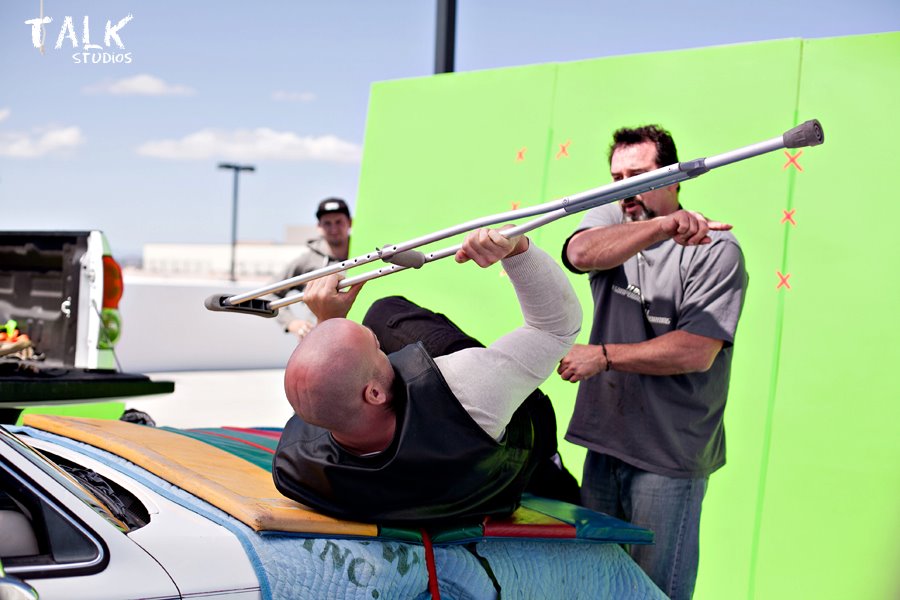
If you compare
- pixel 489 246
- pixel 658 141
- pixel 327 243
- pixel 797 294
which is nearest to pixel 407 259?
pixel 489 246

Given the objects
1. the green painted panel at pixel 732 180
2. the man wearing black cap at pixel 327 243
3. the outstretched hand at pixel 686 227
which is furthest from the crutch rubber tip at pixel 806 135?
the man wearing black cap at pixel 327 243

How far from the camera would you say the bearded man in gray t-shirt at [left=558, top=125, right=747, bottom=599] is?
2.36 meters

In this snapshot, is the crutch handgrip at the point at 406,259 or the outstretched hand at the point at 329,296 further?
the outstretched hand at the point at 329,296

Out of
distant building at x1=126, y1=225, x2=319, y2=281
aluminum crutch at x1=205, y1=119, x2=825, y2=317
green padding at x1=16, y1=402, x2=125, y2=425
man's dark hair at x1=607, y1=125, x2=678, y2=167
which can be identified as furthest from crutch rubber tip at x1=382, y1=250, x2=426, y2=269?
distant building at x1=126, y1=225, x2=319, y2=281

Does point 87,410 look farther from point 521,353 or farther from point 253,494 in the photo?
point 521,353

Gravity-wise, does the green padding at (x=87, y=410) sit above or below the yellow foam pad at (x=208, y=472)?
below

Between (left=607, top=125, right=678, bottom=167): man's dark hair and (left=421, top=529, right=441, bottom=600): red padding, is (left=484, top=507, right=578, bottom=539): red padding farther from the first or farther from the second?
(left=607, top=125, right=678, bottom=167): man's dark hair

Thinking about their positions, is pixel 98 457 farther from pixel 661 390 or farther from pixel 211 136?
pixel 211 136

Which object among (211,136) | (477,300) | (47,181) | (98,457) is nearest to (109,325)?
(477,300)

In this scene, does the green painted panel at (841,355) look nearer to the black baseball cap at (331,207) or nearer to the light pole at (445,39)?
the light pole at (445,39)

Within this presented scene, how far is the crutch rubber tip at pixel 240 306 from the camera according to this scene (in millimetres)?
2215

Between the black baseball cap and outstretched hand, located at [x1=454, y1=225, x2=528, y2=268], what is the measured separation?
3.12m

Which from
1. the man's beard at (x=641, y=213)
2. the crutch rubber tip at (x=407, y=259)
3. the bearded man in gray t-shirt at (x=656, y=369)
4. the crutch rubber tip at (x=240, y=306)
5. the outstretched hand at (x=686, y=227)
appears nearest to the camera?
the crutch rubber tip at (x=407, y=259)

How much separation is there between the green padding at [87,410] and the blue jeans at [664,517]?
229cm
